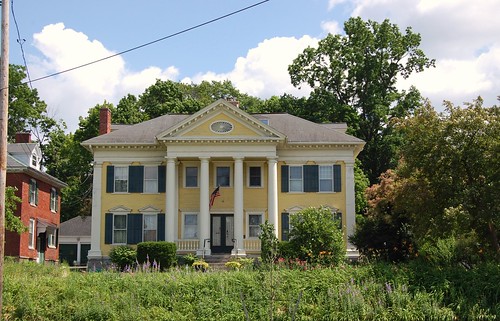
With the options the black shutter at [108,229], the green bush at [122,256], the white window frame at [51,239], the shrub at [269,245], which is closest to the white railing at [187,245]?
the green bush at [122,256]

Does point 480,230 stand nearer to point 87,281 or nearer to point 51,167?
point 87,281

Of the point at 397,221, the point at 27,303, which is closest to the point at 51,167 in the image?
the point at 397,221

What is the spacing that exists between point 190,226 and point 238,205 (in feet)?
10.6

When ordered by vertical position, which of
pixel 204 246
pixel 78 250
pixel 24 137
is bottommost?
pixel 78 250

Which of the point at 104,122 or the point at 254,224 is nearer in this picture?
the point at 254,224

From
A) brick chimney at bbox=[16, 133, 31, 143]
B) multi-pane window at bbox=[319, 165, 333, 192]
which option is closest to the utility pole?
multi-pane window at bbox=[319, 165, 333, 192]

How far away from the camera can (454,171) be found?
24.4m

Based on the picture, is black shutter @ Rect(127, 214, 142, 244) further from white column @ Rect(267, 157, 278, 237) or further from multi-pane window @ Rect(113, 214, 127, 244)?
white column @ Rect(267, 157, 278, 237)

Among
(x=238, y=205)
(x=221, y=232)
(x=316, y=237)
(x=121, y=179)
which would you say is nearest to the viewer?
(x=316, y=237)

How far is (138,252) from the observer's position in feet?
113

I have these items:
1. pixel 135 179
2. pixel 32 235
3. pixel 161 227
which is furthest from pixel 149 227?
pixel 32 235

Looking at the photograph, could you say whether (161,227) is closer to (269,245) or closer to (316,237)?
(316,237)

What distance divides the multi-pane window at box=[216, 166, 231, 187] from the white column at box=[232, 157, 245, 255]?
154 cm

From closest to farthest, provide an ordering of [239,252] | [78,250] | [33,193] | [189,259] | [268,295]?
[268,295] < [189,259] < [239,252] < [33,193] < [78,250]
